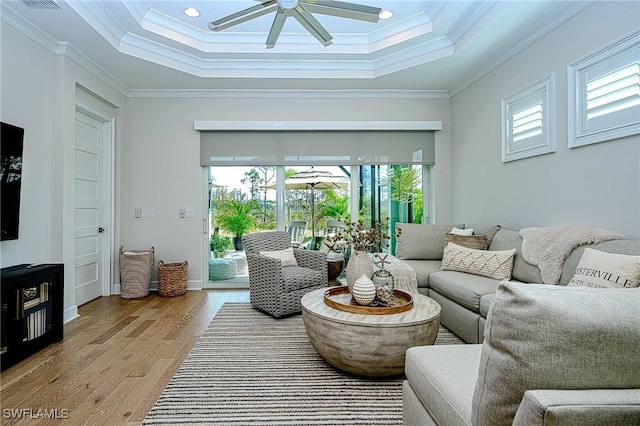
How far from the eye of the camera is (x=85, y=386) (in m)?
2.18

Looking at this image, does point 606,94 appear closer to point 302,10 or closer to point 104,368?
point 302,10

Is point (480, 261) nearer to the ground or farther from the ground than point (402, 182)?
nearer to the ground

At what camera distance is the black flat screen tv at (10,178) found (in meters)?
2.67

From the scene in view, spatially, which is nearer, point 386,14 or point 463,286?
point 463,286

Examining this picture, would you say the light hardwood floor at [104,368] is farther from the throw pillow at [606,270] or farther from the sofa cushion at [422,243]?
the throw pillow at [606,270]

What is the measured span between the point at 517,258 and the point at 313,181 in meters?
→ 2.81

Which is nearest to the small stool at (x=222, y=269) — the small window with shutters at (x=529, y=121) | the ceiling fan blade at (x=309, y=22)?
the ceiling fan blade at (x=309, y=22)

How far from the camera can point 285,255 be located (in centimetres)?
389

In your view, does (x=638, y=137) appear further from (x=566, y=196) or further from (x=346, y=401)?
(x=346, y=401)

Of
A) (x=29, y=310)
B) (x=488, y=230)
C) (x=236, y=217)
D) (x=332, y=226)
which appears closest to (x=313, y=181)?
(x=332, y=226)

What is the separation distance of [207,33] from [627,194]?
417 cm

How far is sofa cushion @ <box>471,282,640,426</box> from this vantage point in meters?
0.80

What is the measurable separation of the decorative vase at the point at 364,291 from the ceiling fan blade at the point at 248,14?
2.04 metres

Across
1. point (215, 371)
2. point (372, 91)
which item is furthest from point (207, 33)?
point (215, 371)
